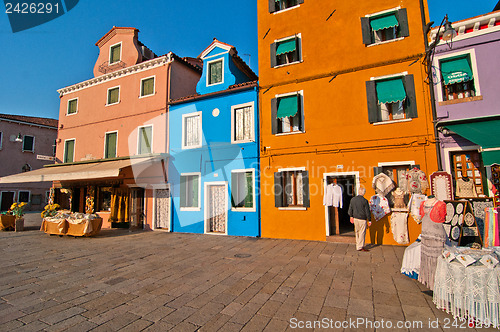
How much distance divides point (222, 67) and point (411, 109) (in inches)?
343

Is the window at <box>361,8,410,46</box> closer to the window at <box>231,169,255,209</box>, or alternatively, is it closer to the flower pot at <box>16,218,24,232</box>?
A: the window at <box>231,169,255,209</box>

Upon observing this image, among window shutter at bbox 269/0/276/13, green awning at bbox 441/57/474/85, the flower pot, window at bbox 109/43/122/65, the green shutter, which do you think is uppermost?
window at bbox 109/43/122/65

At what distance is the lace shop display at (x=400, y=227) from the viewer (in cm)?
812

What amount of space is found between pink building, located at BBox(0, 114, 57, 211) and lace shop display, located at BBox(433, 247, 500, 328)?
29873 millimetres

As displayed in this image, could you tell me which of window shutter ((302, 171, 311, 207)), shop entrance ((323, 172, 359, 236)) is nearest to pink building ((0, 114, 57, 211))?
window shutter ((302, 171, 311, 207))

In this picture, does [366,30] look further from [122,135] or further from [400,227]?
[122,135]

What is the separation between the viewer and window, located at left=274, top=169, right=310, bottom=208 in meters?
10.2

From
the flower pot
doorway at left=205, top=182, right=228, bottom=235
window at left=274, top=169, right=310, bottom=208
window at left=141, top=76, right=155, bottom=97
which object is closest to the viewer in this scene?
window at left=274, top=169, right=310, bottom=208

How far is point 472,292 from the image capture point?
348cm

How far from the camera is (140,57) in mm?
15172

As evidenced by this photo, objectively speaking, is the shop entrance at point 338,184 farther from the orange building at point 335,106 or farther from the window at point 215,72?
the window at point 215,72

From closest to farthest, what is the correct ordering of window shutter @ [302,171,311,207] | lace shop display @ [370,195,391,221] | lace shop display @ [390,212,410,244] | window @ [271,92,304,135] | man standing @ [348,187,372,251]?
man standing @ [348,187,372,251] < lace shop display @ [390,212,410,244] < lace shop display @ [370,195,391,221] < window shutter @ [302,171,311,207] < window @ [271,92,304,135]

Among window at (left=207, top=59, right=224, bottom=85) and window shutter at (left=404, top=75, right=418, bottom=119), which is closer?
window shutter at (left=404, top=75, right=418, bottom=119)

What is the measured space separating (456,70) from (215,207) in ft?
34.6
